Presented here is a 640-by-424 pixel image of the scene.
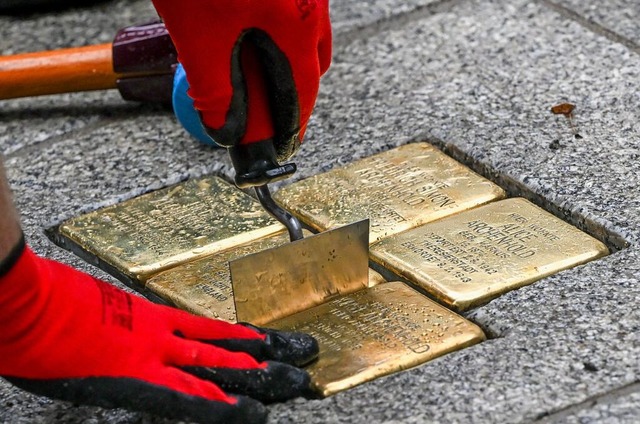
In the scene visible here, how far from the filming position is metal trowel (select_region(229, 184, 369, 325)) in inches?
81.6

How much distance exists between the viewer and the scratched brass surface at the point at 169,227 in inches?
93.5

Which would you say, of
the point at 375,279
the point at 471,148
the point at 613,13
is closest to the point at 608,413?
the point at 375,279

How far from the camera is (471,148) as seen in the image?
267cm

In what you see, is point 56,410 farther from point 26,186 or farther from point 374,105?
point 374,105

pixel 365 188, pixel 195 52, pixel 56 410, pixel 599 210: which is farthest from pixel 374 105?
pixel 56 410

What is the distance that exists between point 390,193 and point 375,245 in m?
0.21

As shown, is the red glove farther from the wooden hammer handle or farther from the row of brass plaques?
the wooden hammer handle

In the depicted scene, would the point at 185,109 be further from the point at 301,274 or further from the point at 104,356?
the point at 104,356

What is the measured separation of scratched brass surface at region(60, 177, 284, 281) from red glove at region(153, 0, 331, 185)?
0.38m

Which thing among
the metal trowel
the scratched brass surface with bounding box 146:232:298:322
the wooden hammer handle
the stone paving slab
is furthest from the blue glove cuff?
the stone paving slab

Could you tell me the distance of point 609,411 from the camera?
185cm

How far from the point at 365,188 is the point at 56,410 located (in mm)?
869

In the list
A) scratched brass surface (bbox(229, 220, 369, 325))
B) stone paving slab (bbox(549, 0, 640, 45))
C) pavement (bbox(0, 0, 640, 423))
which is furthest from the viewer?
stone paving slab (bbox(549, 0, 640, 45))

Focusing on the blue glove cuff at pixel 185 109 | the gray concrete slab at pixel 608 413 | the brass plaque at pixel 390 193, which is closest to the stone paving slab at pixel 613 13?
the brass plaque at pixel 390 193
